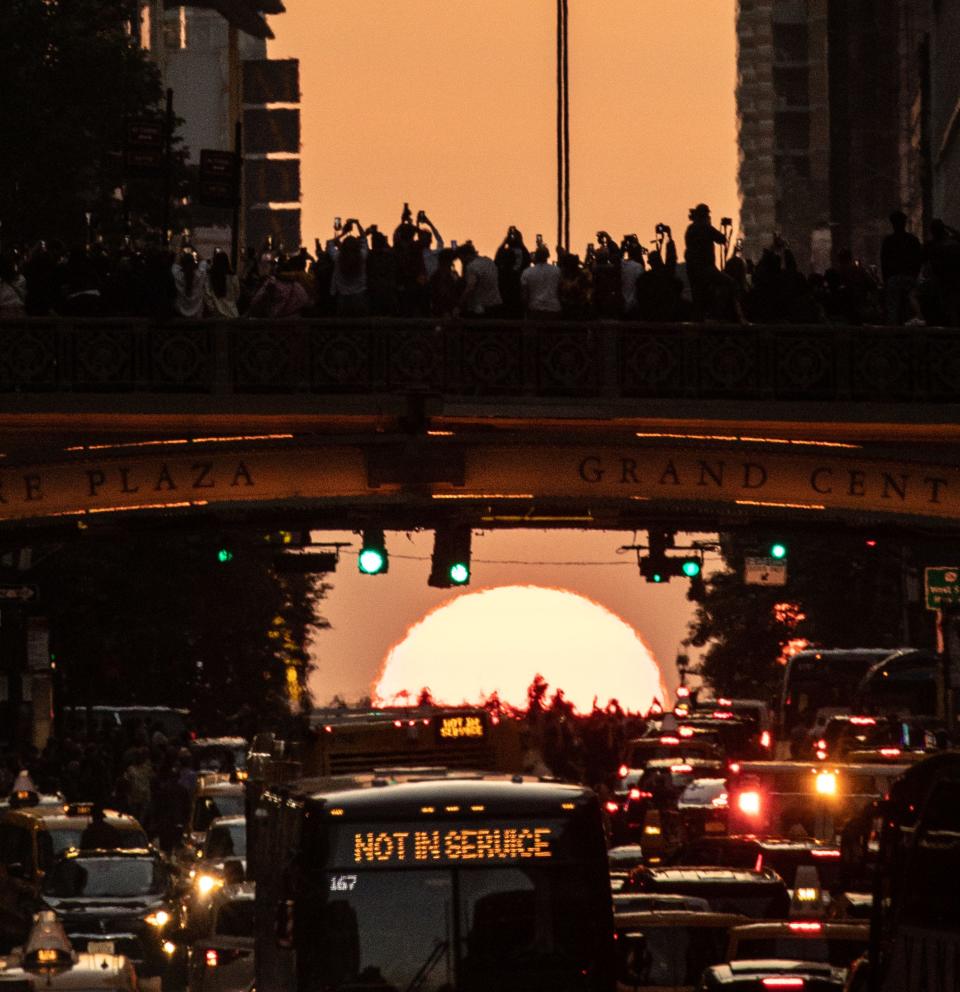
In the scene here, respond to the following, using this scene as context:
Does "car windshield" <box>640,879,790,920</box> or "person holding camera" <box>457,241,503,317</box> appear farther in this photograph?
"person holding camera" <box>457,241,503,317</box>

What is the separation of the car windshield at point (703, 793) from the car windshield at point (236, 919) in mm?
11637

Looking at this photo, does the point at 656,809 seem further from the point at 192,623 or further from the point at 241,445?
the point at 192,623

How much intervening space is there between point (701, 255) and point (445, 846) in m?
19.7

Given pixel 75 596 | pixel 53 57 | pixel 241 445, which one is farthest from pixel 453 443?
pixel 53 57

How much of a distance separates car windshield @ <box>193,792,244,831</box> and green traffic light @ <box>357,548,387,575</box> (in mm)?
7024

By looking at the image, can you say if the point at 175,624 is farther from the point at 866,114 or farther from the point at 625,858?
the point at 866,114

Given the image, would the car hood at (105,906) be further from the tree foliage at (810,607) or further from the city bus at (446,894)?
the tree foliage at (810,607)

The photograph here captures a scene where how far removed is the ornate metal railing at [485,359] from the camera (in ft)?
128

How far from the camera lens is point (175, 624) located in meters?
66.9

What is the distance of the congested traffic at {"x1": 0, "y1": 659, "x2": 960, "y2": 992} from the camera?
1736cm

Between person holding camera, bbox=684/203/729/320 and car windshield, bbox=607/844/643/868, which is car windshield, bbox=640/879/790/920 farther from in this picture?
person holding camera, bbox=684/203/729/320

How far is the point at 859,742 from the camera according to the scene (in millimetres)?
45562

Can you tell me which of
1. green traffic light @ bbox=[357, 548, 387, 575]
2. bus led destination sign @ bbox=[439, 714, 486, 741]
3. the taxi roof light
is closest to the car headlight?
bus led destination sign @ bbox=[439, 714, 486, 741]

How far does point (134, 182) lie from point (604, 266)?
30.2 meters
